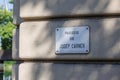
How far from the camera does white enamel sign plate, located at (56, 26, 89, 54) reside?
3410 mm

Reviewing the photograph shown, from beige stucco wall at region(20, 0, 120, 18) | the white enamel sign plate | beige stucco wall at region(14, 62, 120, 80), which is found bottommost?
beige stucco wall at region(14, 62, 120, 80)

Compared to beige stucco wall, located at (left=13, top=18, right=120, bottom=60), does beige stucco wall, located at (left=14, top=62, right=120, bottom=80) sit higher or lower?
lower

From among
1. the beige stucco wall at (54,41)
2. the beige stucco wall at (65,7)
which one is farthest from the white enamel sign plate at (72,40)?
the beige stucco wall at (65,7)

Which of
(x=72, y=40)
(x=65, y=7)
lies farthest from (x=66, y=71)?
(x=65, y=7)

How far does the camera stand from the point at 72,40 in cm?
346

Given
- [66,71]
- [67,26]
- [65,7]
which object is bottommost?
[66,71]

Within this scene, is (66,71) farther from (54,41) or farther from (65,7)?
(65,7)

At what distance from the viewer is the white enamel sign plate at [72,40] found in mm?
3410

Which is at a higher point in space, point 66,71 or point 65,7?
point 65,7

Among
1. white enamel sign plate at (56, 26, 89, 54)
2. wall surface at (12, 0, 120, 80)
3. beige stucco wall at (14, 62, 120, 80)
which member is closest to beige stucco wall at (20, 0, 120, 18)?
wall surface at (12, 0, 120, 80)

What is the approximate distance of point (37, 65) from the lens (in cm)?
355

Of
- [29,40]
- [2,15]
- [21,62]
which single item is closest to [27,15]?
[29,40]

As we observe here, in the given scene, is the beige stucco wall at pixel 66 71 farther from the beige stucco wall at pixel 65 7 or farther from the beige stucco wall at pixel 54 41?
the beige stucco wall at pixel 65 7

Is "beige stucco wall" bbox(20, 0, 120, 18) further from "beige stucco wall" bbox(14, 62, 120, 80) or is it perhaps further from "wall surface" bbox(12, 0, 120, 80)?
"beige stucco wall" bbox(14, 62, 120, 80)
